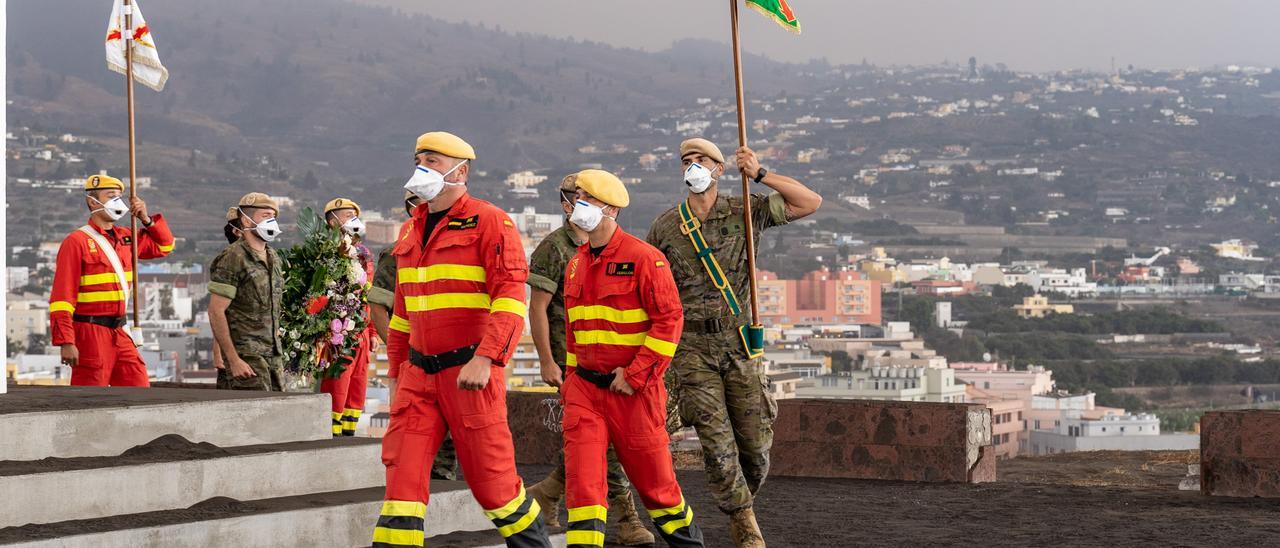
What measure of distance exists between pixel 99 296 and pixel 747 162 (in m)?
4.66

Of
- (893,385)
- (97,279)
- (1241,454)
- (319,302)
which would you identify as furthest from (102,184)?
(893,385)

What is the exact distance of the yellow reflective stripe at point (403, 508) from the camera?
6406 millimetres

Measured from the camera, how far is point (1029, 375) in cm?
9806

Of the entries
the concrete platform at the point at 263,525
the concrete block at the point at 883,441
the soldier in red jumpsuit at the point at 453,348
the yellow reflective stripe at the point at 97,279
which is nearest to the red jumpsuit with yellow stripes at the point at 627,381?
the soldier in red jumpsuit at the point at 453,348

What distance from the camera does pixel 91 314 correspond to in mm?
10875

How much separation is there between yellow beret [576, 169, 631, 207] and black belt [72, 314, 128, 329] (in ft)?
14.8

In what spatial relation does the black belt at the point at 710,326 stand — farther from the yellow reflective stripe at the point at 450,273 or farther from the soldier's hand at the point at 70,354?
the soldier's hand at the point at 70,354

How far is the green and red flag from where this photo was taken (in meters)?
9.23

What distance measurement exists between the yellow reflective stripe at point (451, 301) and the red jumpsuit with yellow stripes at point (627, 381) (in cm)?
76

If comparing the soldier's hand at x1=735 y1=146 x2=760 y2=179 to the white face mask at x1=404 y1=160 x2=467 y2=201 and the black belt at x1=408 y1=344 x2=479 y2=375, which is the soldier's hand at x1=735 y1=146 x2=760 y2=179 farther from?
the black belt at x1=408 y1=344 x2=479 y2=375

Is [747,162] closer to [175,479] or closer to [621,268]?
[621,268]

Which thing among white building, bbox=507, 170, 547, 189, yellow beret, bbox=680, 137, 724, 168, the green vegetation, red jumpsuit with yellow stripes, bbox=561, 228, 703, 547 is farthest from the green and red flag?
white building, bbox=507, 170, 547, 189

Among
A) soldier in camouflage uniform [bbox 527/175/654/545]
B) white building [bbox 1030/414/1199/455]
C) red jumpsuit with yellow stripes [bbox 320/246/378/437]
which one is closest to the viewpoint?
soldier in camouflage uniform [bbox 527/175/654/545]

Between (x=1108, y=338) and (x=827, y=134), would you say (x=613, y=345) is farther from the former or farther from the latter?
(x=827, y=134)
